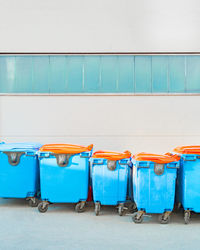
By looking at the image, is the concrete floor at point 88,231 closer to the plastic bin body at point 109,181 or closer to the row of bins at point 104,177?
the row of bins at point 104,177

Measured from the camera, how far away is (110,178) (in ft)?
14.7

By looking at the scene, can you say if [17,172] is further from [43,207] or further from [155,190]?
[155,190]

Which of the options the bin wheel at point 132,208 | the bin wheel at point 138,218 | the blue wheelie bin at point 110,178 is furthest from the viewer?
the bin wheel at point 132,208

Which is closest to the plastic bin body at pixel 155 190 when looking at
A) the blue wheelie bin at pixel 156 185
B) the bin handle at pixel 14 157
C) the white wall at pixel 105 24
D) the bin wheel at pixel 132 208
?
the blue wheelie bin at pixel 156 185

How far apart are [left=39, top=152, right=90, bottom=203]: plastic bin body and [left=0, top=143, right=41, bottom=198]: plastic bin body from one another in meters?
0.38

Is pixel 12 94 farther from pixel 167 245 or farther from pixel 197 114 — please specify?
pixel 167 245

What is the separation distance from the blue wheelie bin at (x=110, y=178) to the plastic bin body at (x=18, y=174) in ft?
3.85

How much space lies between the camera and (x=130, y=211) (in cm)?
475

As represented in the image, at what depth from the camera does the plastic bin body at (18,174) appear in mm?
4875

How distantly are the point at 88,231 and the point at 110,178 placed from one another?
3.24 ft

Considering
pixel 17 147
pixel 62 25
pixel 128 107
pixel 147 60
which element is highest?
pixel 62 25

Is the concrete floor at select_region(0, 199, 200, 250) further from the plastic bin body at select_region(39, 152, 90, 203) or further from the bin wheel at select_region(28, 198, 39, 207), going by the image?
the plastic bin body at select_region(39, 152, 90, 203)

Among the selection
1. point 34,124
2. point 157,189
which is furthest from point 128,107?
point 157,189

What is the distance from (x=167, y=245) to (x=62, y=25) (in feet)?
17.4
